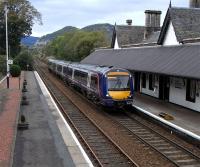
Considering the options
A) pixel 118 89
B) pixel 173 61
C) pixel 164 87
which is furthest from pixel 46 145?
pixel 164 87

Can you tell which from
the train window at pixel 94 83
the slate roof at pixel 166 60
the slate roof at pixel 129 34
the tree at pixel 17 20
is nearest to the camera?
the slate roof at pixel 166 60

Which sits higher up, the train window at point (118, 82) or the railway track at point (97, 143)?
the train window at point (118, 82)

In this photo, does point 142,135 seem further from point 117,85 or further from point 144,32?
point 144,32

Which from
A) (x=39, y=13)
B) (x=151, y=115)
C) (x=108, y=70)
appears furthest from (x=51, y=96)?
(x=39, y=13)

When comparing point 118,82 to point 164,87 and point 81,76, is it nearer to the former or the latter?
point 164,87

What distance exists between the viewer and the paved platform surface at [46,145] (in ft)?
45.5

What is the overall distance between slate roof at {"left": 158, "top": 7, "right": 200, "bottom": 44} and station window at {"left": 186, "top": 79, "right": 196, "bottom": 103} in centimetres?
564

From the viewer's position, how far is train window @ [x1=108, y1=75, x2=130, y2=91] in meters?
24.4

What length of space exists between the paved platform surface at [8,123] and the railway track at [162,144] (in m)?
5.32

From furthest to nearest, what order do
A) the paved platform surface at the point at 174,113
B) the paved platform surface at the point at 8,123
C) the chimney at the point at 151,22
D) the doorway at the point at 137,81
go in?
the chimney at the point at 151,22 < the doorway at the point at 137,81 < the paved platform surface at the point at 174,113 < the paved platform surface at the point at 8,123

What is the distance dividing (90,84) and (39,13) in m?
53.1

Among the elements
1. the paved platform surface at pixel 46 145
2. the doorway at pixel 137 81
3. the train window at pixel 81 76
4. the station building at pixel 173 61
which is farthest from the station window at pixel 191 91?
the doorway at pixel 137 81

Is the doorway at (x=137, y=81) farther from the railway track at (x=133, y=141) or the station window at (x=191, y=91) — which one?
the railway track at (x=133, y=141)

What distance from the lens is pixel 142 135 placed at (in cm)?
1891
